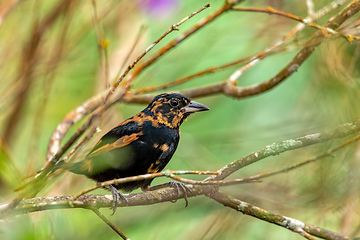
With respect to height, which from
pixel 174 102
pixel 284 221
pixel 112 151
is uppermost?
pixel 174 102

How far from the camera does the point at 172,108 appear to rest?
3.33 m

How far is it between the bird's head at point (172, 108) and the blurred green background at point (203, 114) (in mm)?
217

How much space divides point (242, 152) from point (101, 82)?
5.38 feet

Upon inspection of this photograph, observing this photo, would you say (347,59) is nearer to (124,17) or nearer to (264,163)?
(264,163)

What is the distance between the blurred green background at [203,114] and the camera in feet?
12.0

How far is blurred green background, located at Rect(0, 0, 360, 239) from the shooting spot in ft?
12.0

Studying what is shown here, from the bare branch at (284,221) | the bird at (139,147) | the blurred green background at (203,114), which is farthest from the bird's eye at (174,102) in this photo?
the bare branch at (284,221)

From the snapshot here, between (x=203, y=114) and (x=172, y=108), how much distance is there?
6.03 feet

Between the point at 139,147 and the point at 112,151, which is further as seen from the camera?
the point at 112,151

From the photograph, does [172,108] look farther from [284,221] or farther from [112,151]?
[284,221]

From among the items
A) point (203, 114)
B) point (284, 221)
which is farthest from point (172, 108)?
point (203, 114)

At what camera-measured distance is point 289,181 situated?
4.11 meters

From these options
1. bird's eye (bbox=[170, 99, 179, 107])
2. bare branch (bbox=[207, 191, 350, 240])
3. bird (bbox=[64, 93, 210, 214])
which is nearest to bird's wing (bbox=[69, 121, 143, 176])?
bird (bbox=[64, 93, 210, 214])

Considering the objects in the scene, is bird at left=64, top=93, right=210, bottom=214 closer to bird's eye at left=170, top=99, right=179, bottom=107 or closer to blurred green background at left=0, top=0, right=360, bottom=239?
bird's eye at left=170, top=99, right=179, bottom=107
